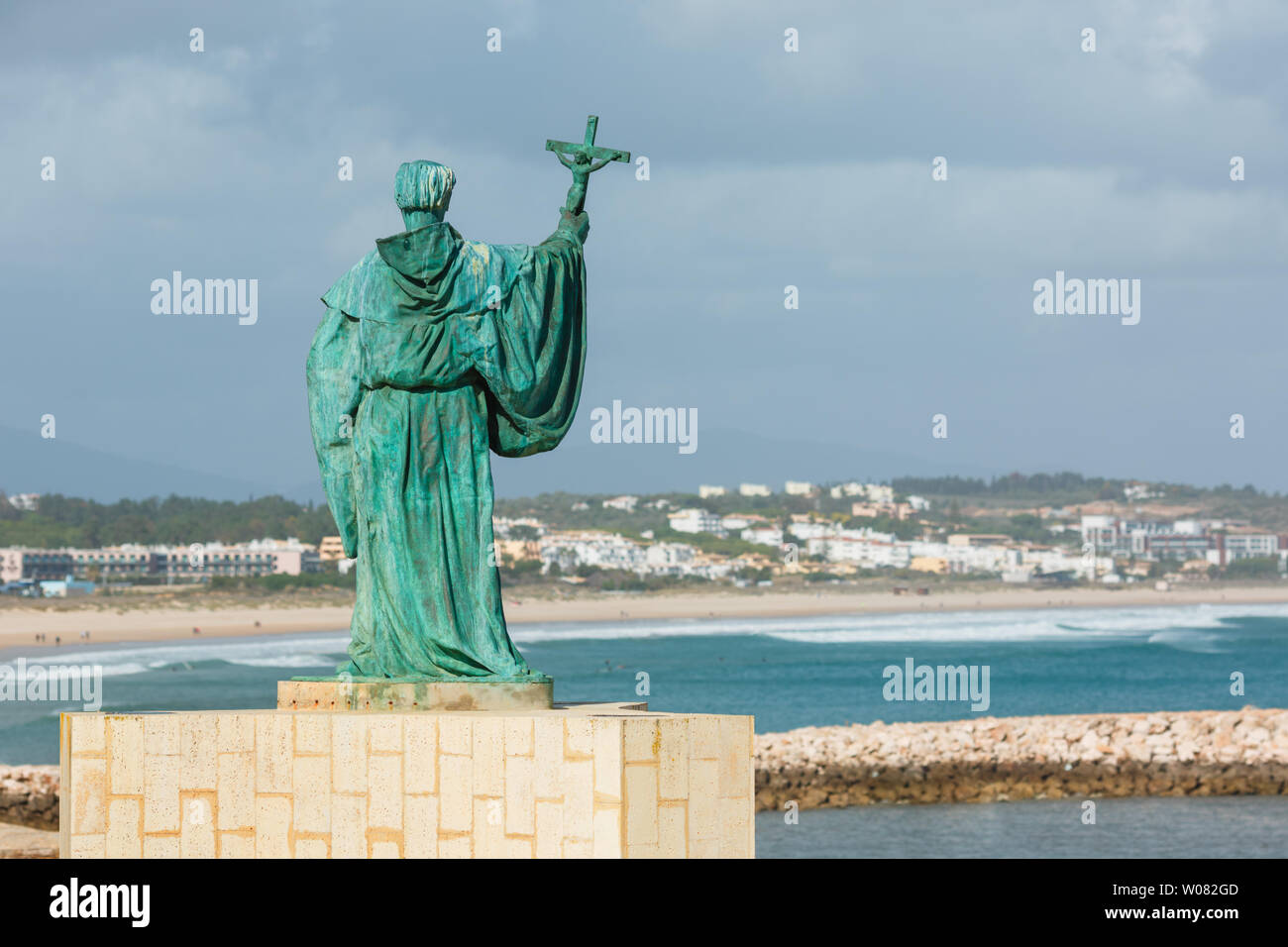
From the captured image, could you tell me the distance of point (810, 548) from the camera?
126062 millimetres

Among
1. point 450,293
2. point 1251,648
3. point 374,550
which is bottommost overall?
point 1251,648

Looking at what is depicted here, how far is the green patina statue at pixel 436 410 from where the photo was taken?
8.84 metres

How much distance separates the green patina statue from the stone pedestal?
1.66 ft

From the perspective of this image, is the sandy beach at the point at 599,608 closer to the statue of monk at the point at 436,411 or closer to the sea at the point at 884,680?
the sea at the point at 884,680

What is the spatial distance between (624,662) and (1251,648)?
31.5m

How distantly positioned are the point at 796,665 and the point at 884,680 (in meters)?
7.75

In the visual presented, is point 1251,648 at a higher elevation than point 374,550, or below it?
below

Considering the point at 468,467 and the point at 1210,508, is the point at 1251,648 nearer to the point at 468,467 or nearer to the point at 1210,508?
the point at 1210,508

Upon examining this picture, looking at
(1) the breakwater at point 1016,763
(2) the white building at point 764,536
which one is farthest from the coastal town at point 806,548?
(1) the breakwater at point 1016,763

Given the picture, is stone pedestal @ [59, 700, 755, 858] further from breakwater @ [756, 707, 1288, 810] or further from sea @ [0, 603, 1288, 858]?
breakwater @ [756, 707, 1288, 810]

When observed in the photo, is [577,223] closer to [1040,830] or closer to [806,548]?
[1040,830]

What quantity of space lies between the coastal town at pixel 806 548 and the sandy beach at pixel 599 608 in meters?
2.51

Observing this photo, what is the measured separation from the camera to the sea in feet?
85.9

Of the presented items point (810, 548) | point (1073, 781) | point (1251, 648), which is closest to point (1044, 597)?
point (810, 548)
